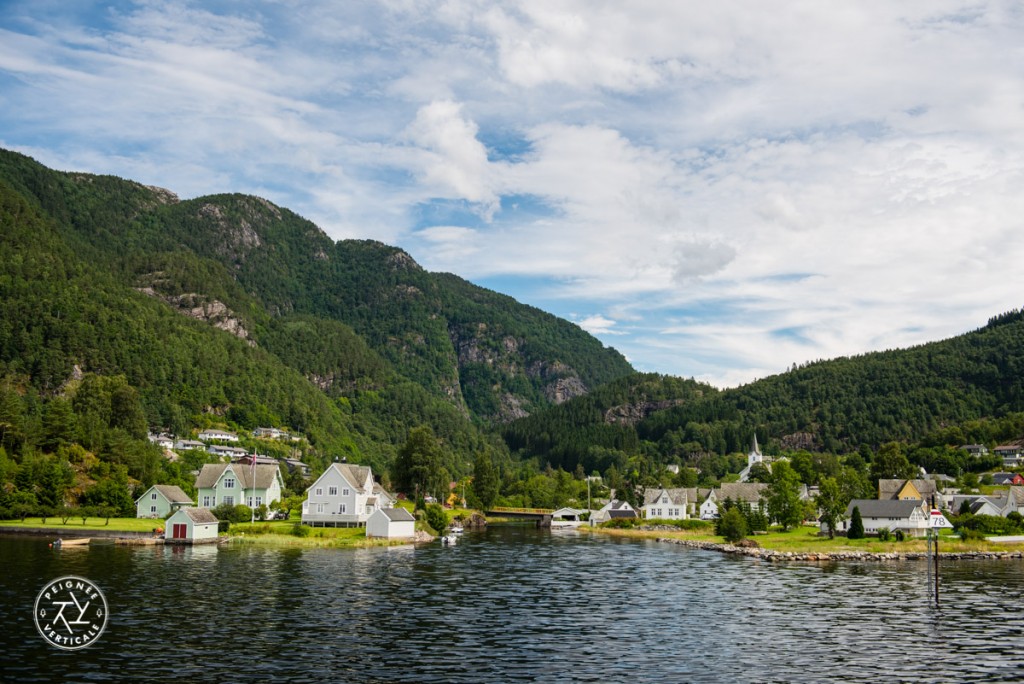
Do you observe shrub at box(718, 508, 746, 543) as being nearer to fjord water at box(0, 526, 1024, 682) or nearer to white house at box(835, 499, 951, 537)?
white house at box(835, 499, 951, 537)

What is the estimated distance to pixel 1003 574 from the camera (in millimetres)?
77562

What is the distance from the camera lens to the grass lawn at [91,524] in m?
101

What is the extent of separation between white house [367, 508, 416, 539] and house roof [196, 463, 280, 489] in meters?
29.7

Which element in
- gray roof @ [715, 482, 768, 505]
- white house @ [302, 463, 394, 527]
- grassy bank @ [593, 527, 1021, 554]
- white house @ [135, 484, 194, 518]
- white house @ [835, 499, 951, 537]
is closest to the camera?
grassy bank @ [593, 527, 1021, 554]

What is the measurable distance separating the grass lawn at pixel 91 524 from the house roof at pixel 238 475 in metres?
12.9

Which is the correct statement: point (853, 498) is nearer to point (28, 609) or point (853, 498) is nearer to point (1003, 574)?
point (1003, 574)

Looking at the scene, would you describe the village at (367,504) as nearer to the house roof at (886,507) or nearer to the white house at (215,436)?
the house roof at (886,507)

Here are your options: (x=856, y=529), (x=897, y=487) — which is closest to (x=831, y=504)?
(x=856, y=529)

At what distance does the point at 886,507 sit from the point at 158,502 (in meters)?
105

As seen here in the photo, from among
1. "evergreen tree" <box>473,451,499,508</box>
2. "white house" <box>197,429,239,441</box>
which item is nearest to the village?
"evergreen tree" <box>473,451,499,508</box>

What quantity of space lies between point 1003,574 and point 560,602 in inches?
1847

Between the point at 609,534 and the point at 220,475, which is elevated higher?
the point at 220,475

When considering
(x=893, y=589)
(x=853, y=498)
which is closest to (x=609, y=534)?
(x=853, y=498)

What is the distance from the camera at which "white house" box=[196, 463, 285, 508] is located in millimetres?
125438
